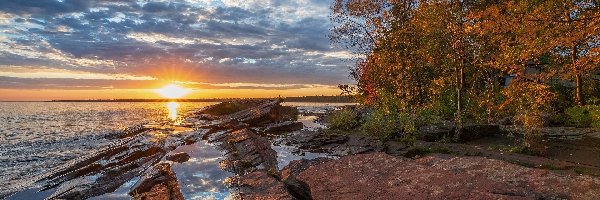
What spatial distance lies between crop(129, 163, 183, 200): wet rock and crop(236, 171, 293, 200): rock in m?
2.07

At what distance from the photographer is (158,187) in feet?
36.6

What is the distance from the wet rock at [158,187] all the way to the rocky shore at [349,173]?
0.09 ft

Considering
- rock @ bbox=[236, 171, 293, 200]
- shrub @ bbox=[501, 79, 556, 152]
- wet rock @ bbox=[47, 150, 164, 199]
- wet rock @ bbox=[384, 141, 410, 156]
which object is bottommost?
wet rock @ bbox=[47, 150, 164, 199]

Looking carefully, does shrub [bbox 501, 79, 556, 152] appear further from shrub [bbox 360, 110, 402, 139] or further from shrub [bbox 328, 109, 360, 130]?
shrub [bbox 328, 109, 360, 130]

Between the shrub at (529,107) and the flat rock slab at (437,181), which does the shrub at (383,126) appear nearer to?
the shrub at (529,107)

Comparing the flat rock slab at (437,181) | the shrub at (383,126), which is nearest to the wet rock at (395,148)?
the shrub at (383,126)

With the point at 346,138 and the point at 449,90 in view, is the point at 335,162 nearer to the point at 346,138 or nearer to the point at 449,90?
the point at 346,138

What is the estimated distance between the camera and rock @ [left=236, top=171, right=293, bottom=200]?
320 inches

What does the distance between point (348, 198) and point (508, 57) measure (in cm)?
1619

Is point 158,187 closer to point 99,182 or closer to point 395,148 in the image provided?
point 99,182

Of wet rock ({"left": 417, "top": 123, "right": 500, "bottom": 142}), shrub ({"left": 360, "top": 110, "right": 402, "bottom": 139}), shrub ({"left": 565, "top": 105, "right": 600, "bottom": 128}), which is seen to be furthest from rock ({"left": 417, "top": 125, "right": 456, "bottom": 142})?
shrub ({"left": 565, "top": 105, "right": 600, "bottom": 128})

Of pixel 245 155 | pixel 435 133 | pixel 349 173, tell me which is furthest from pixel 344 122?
pixel 349 173

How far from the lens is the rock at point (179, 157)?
55.6 ft

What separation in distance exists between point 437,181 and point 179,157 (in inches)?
500
